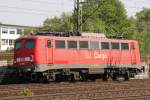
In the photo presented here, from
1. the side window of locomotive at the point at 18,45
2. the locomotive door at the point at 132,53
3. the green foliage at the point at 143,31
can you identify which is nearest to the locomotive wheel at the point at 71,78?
the side window of locomotive at the point at 18,45

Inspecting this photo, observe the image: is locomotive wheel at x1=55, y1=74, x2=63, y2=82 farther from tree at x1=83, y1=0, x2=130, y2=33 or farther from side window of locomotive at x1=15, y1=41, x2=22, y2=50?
tree at x1=83, y1=0, x2=130, y2=33

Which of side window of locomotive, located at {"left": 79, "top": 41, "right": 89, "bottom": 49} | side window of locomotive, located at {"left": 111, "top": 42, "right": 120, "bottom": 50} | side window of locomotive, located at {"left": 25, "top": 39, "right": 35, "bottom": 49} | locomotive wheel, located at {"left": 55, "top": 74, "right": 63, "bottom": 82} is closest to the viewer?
side window of locomotive, located at {"left": 25, "top": 39, "right": 35, "bottom": 49}

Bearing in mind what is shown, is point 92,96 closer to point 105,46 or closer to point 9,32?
point 105,46

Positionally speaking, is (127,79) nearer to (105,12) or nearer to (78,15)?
(78,15)

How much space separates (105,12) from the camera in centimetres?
8338

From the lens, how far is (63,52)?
29484 millimetres

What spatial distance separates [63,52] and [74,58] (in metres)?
1.10

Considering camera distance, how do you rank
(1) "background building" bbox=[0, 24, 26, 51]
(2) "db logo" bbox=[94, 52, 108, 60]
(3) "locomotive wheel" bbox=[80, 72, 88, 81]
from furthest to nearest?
1. (1) "background building" bbox=[0, 24, 26, 51]
2. (2) "db logo" bbox=[94, 52, 108, 60]
3. (3) "locomotive wheel" bbox=[80, 72, 88, 81]

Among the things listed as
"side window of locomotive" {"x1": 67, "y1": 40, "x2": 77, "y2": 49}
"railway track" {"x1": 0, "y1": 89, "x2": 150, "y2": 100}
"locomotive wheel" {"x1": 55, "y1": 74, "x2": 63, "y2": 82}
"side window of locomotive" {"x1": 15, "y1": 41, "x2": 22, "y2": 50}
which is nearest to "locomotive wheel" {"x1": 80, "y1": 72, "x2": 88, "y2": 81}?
"locomotive wheel" {"x1": 55, "y1": 74, "x2": 63, "y2": 82}

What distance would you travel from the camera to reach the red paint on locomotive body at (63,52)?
28359 mm

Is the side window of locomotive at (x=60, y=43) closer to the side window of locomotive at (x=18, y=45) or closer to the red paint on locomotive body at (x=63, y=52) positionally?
the red paint on locomotive body at (x=63, y=52)

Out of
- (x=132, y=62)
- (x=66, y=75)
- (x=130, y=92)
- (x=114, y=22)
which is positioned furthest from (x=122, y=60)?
(x=114, y=22)

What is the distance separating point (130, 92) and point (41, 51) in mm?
7772

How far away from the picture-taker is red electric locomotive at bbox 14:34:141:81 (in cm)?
2841
